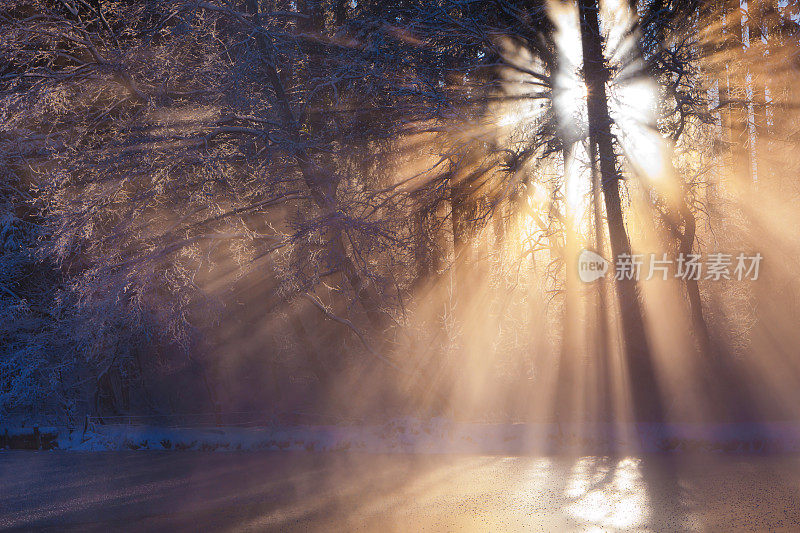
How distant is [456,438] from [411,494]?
2.93 metres

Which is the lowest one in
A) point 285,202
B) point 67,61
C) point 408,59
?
point 285,202

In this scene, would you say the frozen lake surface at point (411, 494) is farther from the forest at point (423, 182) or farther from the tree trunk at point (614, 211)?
the tree trunk at point (614, 211)

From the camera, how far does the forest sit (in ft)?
41.9

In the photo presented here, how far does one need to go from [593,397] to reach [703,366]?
2.62 meters

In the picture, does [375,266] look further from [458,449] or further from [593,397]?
[593,397]

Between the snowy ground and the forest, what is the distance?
0.88 m

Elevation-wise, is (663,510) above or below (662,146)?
below

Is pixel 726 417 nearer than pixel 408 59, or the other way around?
pixel 726 417

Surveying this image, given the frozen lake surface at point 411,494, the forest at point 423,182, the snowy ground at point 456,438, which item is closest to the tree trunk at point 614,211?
the forest at point 423,182

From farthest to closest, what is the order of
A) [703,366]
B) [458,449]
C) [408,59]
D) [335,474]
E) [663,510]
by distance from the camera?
[703,366]
[408,59]
[458,449]
[335,474]
[663,510]

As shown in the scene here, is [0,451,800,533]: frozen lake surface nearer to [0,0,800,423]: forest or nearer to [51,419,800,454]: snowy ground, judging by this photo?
[51,419,800,454]: snowy ground

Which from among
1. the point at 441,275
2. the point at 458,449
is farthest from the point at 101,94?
the point at 458,449

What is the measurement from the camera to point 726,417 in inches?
475

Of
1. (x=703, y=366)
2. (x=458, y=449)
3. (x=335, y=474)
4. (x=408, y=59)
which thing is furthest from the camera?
(x=703, y=366)
